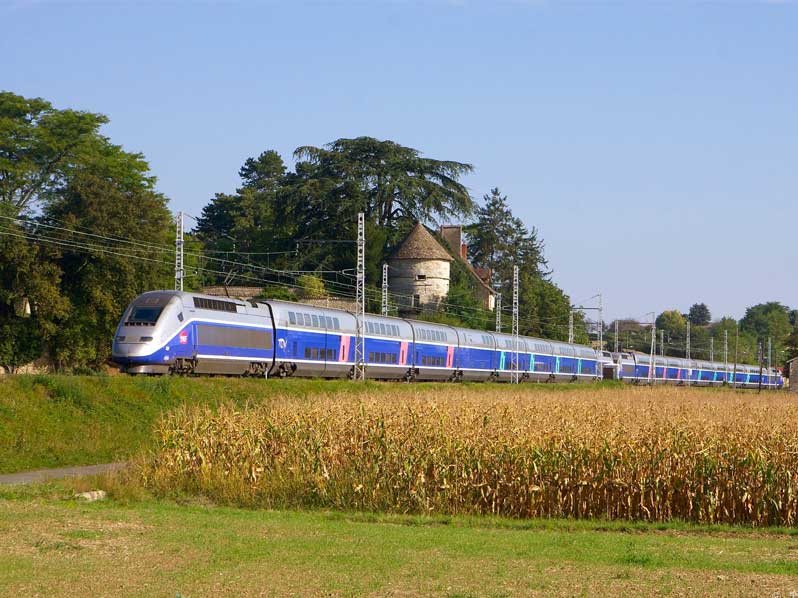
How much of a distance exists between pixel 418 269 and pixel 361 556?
9548 cm

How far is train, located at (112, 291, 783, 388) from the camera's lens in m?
43.8

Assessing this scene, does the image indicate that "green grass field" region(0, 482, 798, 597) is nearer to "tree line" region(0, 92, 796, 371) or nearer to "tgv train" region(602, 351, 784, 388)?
"tree line" region(0, 92, 796, 371)

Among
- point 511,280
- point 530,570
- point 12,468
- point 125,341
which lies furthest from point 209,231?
point 530,570

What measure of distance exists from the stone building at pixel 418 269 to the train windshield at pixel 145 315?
68474 mm

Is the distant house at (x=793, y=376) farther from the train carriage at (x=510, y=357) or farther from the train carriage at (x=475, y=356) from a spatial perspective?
the train carriage at (x=475, y=356)

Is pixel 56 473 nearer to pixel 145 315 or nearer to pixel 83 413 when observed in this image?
pixel 83 413

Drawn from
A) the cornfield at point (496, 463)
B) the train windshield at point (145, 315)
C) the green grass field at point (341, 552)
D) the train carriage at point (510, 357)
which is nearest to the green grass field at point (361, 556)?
the green grass field at point (341, 552)

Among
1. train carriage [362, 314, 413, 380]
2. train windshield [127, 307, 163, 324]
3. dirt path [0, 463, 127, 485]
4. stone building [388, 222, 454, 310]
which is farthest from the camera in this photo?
stone building [388, 222, 454, 310]

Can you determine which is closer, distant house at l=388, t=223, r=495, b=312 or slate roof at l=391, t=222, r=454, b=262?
slate roof at l=391, t=222, r=454, b=262

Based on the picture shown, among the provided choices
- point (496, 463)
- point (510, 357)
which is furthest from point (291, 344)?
point (510, 357)

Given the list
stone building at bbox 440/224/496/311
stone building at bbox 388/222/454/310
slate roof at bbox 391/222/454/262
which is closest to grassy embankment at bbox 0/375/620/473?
slate roof at bbox 391/222/454/262

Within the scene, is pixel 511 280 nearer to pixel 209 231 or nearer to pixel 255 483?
pixel 209 231

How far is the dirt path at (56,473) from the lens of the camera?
96.4 ft

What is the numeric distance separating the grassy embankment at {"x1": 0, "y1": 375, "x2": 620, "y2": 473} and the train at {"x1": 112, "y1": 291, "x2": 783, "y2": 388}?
92.0 inches
